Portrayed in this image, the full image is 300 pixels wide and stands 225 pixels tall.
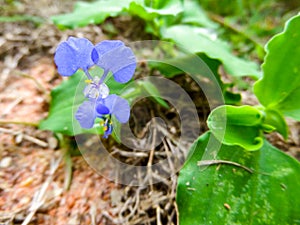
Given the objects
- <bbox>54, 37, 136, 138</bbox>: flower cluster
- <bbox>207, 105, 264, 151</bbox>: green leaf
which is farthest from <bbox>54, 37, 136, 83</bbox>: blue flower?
<bbox>207, 105, 264, 151</bbox>: green leaf

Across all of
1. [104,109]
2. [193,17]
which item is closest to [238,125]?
[104,109]

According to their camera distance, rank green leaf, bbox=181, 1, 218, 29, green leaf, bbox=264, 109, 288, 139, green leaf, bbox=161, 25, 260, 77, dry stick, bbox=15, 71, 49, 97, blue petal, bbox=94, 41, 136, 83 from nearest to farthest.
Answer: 1. blue petal, bbox=94, 41, 136, 83
2. green leaf, bbox=264, 109, 288, 139
3. green leaf, bbox=161, 25, 260, 77
4. dry stick, bbox=15, 71, 49, 97
5. green leaf, bbox=181, 1, 218, 29

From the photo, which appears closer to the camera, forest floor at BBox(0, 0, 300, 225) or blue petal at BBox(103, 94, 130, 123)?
blue petal at BBox(103, 94, 130, 123)

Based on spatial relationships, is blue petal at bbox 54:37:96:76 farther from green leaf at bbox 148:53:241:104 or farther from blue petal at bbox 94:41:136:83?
green leaf at bbox 148:53:241:104

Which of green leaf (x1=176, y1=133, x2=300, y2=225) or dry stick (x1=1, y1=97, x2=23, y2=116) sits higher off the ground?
green leaf (x1=176, y1=133, x2=300, y2=225)

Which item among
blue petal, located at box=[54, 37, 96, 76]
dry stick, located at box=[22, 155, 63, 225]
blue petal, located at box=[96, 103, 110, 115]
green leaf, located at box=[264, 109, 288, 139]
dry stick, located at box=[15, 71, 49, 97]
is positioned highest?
blue petal, located at box=[54, 37, 96, 76]

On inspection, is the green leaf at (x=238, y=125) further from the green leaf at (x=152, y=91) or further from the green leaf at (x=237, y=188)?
the green leaf at (x=152, y=91)

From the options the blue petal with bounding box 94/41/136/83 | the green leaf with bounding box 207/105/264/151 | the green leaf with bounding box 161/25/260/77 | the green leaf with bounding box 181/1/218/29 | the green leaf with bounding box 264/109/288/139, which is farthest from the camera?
the green leaf with bounding box 181/1/218/29
